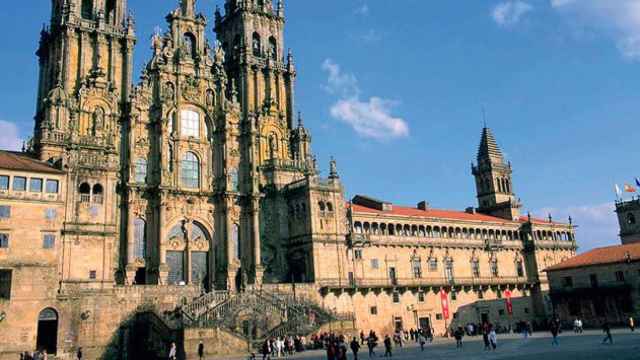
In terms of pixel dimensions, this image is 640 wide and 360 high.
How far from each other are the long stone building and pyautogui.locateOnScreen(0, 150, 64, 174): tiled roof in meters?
0.24

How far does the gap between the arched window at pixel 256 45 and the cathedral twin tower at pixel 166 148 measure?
501 mm

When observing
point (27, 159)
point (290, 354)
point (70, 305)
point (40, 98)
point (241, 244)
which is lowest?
point (290, 354)

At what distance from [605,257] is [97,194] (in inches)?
2367

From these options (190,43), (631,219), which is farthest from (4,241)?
(631,219)

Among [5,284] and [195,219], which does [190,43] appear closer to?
[195,219]

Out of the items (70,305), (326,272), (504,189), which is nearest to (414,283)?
(326,272)

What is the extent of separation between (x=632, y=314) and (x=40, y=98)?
69398 millimetres

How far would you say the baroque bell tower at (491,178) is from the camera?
96.7 metres

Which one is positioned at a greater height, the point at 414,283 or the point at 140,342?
the point at 414,283

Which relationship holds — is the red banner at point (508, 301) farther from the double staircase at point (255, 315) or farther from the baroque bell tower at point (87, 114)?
the baroque bell tower at point (87, 114)

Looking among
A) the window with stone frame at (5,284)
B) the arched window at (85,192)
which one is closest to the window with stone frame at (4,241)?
the window with stone frame at (5,284)

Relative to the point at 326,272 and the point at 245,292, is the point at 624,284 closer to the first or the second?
the point at 326,272

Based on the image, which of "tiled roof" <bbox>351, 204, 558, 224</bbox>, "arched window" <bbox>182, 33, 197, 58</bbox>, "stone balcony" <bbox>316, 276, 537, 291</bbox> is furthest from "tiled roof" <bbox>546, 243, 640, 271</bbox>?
"arched window" <bbox>182, 33, 197, 58</bbox>

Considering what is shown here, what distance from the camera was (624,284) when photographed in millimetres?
72562
